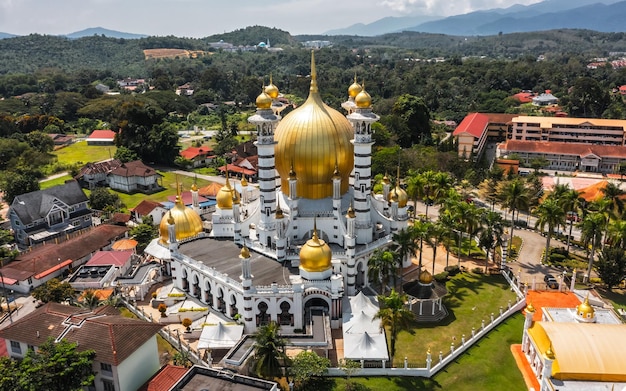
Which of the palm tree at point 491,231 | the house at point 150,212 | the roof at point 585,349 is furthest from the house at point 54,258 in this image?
the roof at point 585,349

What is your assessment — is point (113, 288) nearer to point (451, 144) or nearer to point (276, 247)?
point (276, 247)

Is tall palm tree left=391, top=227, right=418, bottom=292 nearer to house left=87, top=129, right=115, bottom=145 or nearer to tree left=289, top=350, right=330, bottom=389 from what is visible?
tree left=289, top=350, right=330, bottom=389

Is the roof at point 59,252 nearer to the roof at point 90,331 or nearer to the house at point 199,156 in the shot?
the roof at point 90,331

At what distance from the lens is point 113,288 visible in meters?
41.5

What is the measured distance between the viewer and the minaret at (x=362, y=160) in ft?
126

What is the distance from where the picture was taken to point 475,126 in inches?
3738

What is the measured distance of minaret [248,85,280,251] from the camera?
38812 mm

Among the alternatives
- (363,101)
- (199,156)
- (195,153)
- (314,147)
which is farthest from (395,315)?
(195,153)

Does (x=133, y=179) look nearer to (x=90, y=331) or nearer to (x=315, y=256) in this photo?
(x=315, y=256)

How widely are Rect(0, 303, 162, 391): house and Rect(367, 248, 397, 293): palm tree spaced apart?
51.6 ft

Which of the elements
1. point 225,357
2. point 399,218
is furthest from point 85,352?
point 399,218

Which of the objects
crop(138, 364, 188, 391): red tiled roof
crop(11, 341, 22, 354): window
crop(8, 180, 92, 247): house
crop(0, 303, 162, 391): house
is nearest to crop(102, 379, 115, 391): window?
crop(0, 303, 162, 391): house

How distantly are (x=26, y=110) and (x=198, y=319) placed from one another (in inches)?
4538

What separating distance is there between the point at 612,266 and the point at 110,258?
44492 mm
